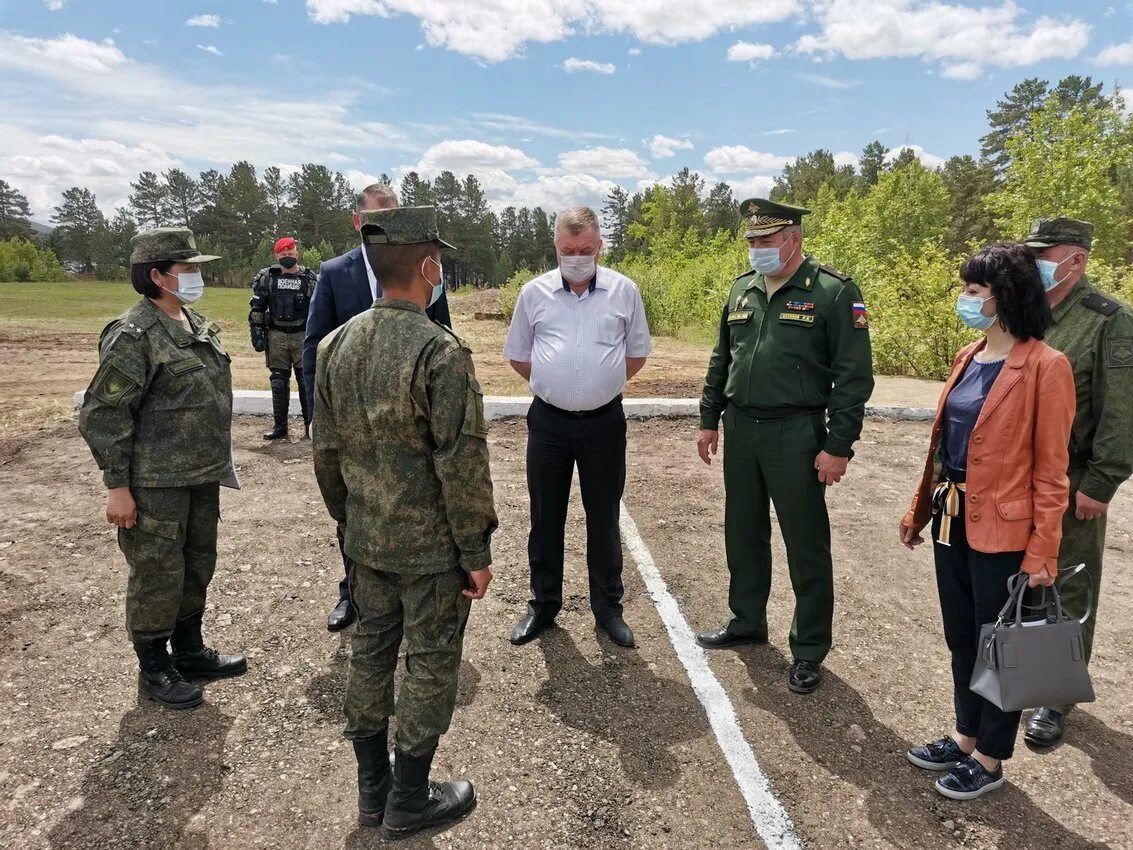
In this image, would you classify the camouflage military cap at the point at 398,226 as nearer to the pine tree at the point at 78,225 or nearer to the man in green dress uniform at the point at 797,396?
the man in green dress uniform at the point at 797,396

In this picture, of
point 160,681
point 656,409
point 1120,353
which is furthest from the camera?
point 656,409

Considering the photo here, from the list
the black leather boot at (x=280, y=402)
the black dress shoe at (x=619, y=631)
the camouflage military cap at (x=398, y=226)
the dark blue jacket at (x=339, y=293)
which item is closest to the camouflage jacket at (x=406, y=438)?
the camouflage military cap at (x=398, y=226)

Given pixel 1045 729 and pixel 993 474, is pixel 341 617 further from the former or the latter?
pixel 1045 729

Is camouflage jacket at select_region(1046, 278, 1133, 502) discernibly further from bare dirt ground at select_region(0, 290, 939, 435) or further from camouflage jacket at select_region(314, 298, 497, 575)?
bare dirt ground at select_region(0, 290, 939, 435)

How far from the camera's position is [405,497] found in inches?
83.1

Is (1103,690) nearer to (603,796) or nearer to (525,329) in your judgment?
(603,796)

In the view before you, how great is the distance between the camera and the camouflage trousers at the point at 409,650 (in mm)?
2207

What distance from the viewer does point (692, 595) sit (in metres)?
3.99

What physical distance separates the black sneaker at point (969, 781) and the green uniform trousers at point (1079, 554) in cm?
59

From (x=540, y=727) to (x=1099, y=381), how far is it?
8.56 ft

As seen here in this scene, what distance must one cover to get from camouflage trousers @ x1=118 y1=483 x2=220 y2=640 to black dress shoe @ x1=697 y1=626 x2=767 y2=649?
8.05 ft

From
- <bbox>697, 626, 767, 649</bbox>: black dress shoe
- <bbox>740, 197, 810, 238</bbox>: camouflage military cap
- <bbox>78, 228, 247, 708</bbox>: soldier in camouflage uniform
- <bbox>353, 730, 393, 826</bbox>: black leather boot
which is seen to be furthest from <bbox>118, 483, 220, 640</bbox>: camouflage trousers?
<bbox>740, 197, 810, 238</bbox>: camouflage military cap

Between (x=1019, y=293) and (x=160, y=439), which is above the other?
(x=1019, y=293)

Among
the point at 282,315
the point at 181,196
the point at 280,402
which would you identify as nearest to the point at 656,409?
the point at 280,402
